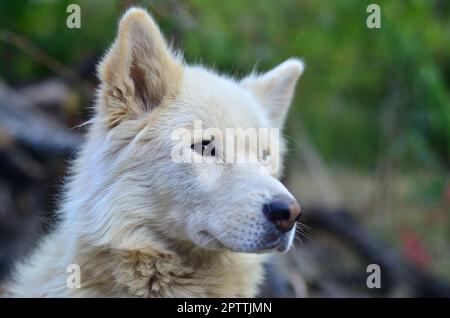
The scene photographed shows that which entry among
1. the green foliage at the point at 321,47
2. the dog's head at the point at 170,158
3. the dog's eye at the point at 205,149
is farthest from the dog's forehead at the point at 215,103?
the green foliage at the point at 321,47

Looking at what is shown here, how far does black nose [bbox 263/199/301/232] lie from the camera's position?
125 inches

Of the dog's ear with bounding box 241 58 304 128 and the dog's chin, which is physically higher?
the dog's ear with bounding box 241 58 304 128

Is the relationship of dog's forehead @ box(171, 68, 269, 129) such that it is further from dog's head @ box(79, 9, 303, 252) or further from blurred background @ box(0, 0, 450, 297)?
blurred background @ box(0, 0, 450, 297)

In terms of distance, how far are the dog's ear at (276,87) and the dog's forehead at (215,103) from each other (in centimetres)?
33

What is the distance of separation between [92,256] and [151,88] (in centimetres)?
96

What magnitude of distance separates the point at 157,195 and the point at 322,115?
7396 millimetres

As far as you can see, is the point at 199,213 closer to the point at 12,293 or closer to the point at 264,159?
the point at 264,159

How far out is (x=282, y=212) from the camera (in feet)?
10.4

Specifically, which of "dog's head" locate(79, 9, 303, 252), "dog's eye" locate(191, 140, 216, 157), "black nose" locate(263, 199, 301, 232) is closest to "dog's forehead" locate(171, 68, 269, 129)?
"dog's head" locate(79, 9, 303, 252)

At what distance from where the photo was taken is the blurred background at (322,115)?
7.19m

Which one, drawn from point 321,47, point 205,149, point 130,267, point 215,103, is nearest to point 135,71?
point 215,103

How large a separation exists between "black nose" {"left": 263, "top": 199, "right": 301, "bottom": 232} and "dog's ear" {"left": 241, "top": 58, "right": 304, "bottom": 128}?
1.18m

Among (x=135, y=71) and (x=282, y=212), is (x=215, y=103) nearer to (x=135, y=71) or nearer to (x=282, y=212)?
(x=135, y=71)

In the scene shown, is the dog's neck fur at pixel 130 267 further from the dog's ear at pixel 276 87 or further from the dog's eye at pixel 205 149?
the dog's ear at pixel 276 87
